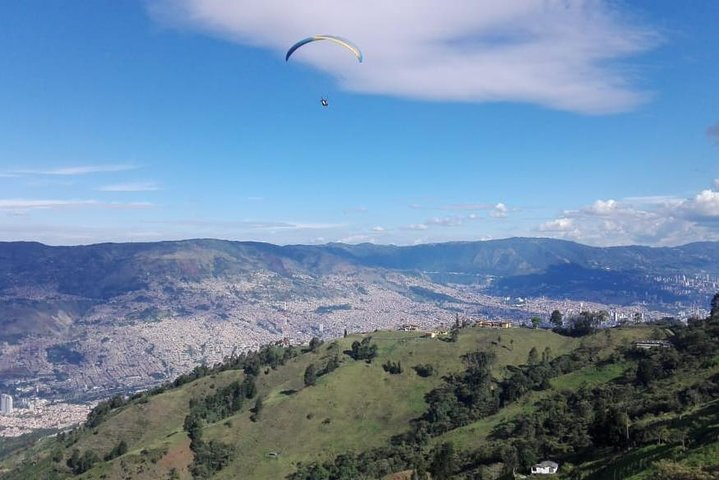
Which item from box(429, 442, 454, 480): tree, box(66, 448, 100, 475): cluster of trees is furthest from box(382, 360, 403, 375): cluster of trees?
box(66, 448, 100, 475): cluster of trees

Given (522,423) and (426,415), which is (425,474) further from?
(426,415)

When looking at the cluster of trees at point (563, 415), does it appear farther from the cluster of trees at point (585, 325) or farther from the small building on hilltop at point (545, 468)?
→ the cluster of trees at point (585, 325)

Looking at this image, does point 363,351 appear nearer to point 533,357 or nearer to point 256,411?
point 256,411

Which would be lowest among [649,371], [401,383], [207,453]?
[207,453]

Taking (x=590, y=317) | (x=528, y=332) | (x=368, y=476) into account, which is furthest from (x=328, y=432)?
(x=590, y=317)

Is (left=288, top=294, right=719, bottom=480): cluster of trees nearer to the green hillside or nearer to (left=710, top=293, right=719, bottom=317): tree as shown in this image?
the green hillside
